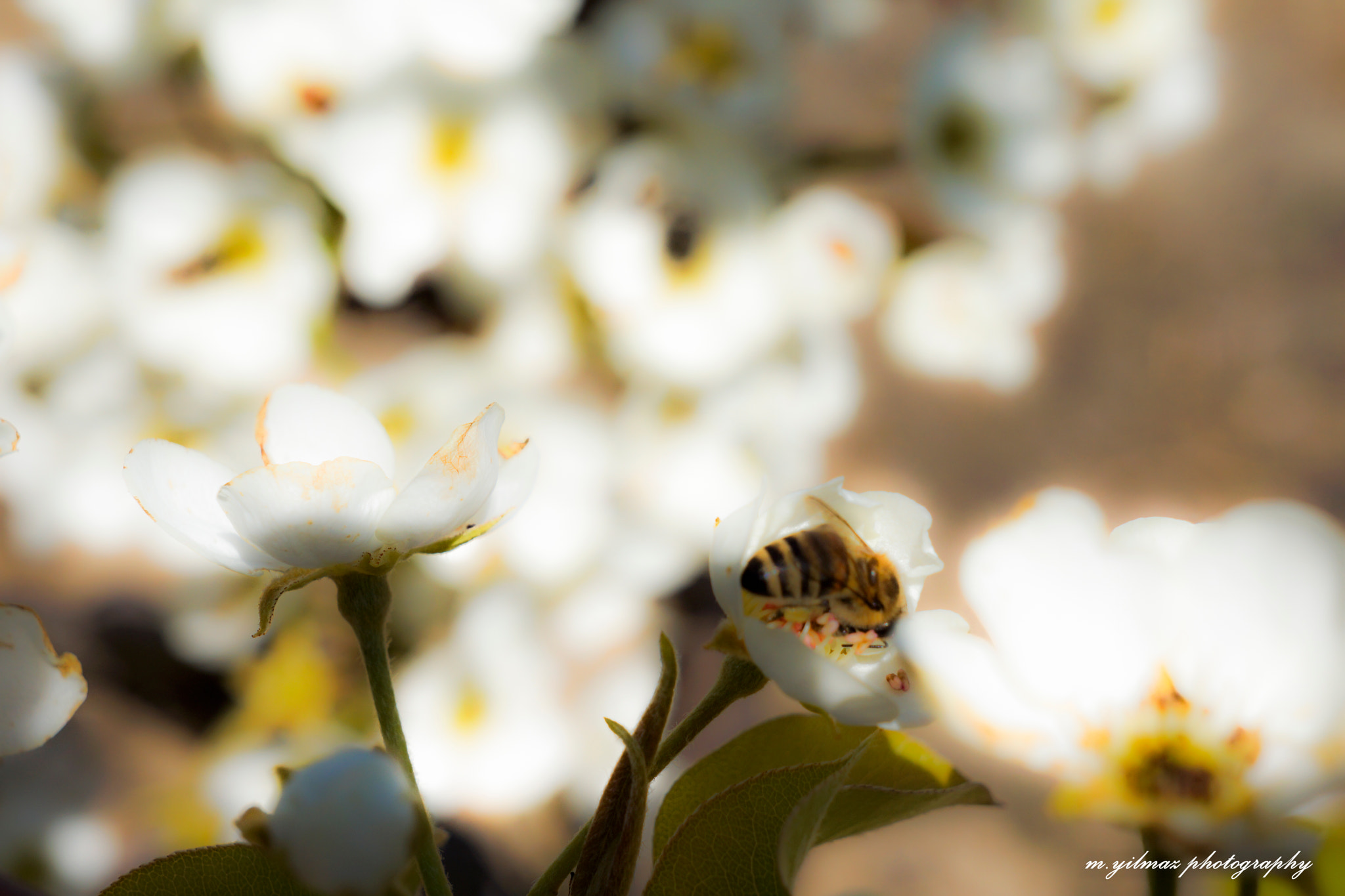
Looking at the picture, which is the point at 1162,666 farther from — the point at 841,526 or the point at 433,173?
the point at 433,173

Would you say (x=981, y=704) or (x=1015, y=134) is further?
(x=1015, y=134)

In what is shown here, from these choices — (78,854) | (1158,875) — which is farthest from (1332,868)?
(78,854)

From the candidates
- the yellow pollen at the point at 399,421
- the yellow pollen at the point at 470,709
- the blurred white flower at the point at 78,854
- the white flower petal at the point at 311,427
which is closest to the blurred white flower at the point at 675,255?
the yellow pollen at the point at 399,421

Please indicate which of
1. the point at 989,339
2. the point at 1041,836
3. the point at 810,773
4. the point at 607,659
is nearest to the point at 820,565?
the point at 810,773

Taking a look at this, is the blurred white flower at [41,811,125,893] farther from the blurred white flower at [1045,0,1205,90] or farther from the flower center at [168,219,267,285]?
the blurred white flower at [1045,0,1205,90]

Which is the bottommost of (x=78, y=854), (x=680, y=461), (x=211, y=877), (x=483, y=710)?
(x=78, y=854)

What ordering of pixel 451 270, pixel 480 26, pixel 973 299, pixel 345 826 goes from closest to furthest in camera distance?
pixel 345 826 → pixel 480 26 → pixel 451 270 → pixel 973 299

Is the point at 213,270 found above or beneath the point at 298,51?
beneath
